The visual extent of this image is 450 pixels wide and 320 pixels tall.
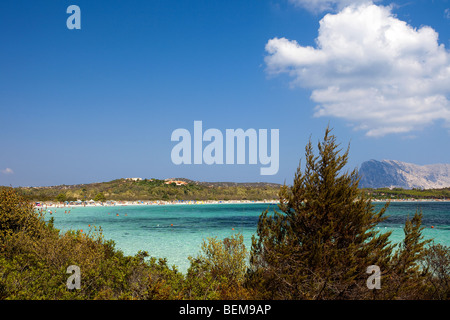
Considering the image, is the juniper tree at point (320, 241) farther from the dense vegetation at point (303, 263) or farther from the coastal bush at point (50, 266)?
the coastal bush at point (50, 266)

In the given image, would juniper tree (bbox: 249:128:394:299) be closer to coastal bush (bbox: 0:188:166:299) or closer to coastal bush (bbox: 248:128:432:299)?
coastal bush (bbox: 248:128:432:299)

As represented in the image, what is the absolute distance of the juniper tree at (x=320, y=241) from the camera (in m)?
13.2

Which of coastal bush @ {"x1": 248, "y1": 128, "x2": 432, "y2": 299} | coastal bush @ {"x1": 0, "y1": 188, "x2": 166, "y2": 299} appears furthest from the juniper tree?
coastal bush @ {"x1": 0, "y1": 188, "x2": 166, "y2": 299}

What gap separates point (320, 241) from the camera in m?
14.2

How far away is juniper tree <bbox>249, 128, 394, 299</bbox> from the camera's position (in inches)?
521

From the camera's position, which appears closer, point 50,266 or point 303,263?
point 303,263

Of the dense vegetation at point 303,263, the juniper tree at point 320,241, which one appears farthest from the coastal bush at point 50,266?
the juniper tree at point 320,241

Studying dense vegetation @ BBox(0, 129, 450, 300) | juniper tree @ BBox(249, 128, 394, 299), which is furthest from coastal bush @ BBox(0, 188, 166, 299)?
juniper tree @ BBox(249, 128, 394, 299)

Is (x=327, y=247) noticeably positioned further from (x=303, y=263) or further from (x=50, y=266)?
(x=50, y=266)

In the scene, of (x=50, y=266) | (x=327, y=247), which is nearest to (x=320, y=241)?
(x=327, y=247)

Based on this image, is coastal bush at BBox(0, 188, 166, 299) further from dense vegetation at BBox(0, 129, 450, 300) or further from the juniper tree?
the juniper tree

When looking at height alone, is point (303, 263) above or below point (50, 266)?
above
